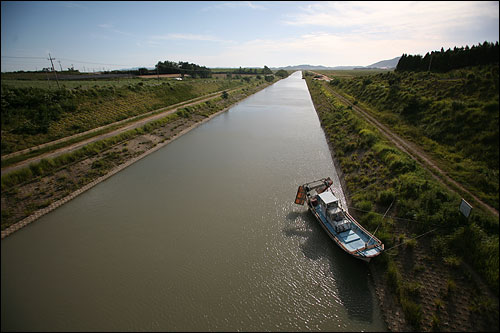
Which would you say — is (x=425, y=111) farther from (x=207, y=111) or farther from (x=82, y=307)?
(x=207, y=111)

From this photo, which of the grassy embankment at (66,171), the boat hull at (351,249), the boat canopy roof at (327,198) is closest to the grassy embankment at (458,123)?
the boat hull at (351,249)

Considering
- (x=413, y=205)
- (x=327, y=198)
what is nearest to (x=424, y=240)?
(x=413, y=205)

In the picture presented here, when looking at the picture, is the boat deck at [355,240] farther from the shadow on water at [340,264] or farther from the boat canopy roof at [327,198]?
the boat canopy roof at [327,198]

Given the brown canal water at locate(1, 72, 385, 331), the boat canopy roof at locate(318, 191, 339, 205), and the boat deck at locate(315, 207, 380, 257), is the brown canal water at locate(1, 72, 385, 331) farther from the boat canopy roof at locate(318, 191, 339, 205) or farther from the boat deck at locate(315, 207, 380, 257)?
the boat canopy roof at locate(318, 191, 339, 205)

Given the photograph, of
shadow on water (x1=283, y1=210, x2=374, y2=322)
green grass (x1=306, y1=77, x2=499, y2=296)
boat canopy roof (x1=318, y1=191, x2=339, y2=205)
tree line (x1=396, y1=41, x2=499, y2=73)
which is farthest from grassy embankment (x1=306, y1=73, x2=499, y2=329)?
tree line (x1=396, y1=41, x2=499, y2=73)

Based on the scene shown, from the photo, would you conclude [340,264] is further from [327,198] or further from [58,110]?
[58,110]

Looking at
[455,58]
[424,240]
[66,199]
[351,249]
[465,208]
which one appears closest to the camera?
[465,208]

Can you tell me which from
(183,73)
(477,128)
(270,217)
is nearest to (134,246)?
(270,217)
